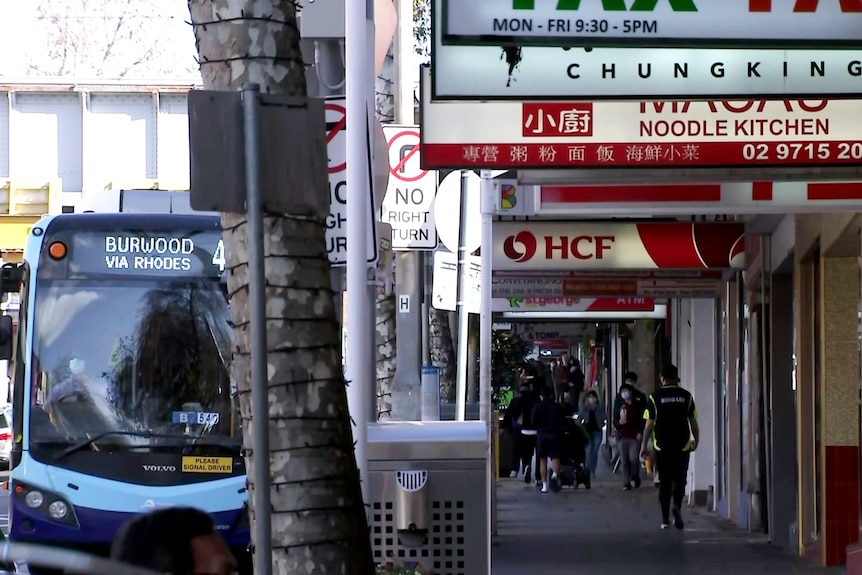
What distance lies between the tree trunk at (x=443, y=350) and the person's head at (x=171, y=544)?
23.7m

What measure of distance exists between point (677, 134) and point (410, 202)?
5102mm

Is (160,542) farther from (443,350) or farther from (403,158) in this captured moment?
(443,350)

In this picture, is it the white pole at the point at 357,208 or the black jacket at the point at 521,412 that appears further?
the black jacket at the point at 521,412

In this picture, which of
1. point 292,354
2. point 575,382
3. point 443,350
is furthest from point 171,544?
point 575,382

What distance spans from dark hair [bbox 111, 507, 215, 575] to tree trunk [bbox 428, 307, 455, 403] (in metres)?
23.8

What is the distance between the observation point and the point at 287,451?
6.02m

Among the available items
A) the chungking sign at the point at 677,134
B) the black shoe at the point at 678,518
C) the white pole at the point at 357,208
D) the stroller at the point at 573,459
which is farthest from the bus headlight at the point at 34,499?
the stroller at the point at 573,459

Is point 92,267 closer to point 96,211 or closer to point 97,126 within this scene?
point 96,211

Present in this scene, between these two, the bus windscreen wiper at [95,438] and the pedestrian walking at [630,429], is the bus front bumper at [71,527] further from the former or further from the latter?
the pedestrian walking at [630,429]

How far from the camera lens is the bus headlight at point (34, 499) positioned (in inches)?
431

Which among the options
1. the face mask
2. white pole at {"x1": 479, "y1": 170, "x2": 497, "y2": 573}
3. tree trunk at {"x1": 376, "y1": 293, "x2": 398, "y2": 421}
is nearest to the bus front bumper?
the face mask

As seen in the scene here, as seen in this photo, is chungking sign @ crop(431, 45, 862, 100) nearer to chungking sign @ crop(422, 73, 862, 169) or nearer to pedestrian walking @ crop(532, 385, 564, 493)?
chungking sign @ crop(422, 73, 862, 169)

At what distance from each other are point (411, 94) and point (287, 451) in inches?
365

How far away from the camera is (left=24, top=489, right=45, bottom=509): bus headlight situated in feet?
35.9
